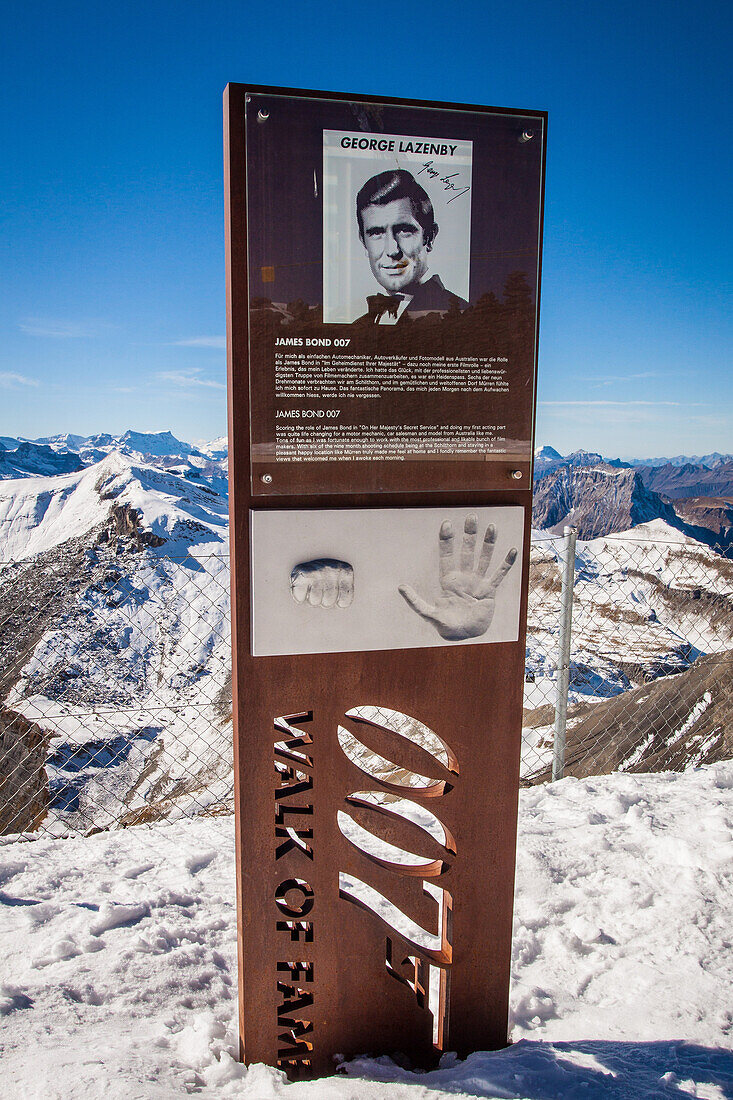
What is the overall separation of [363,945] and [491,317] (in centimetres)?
184

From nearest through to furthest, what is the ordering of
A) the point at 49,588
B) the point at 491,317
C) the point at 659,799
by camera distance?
the point at 491,317 < the point at 659,799 < the point at 49,588

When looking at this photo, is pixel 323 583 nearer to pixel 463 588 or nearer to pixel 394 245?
pixel 463 588

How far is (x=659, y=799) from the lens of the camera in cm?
356

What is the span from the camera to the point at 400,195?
1.68 meters

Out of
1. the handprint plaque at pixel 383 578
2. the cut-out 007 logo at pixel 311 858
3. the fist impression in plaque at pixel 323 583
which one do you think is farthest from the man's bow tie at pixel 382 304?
the cut-out 007 logo at pixel 311 858

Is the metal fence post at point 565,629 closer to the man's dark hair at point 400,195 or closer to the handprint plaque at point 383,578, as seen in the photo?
the handprint plaque at point 383,578

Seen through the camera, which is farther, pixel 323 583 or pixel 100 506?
pixel 100 506

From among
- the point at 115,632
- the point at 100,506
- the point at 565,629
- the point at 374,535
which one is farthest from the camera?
the point at 100,506

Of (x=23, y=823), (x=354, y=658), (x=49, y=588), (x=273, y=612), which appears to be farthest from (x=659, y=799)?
(x=49, y=588)

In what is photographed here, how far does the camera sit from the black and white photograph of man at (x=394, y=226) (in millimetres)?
1638

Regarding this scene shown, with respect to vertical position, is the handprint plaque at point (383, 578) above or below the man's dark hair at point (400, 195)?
below

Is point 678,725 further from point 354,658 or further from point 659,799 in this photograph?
point 354,658

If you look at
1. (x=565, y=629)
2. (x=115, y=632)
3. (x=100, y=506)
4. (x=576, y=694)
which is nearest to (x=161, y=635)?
(x=115, y=632)

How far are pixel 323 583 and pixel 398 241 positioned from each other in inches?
36.1
